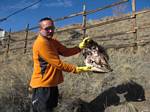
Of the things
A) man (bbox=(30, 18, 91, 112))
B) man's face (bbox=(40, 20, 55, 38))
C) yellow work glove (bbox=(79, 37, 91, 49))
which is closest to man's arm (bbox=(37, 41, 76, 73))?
man (bbox=(30, 18, 91, 112))

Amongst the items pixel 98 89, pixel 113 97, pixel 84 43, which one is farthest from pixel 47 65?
pixel 98 89

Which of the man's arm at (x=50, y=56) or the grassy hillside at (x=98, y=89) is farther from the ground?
the man's arm at (x=50, y=56)

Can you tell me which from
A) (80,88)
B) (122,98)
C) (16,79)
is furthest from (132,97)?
(16,79)

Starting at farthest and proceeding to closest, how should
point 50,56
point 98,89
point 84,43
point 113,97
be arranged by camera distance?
point 98,89 → point 113,97 → point 84,43 → point 50,56

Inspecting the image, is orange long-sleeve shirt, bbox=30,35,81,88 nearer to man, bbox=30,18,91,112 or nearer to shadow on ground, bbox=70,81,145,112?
man, bbox=30,18,91,112

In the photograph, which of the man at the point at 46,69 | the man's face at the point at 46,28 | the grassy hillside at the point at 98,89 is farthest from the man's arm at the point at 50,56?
the grassy hillside at the point at 98,89

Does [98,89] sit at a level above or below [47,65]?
below

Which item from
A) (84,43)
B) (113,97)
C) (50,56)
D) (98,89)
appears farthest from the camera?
(98,89)

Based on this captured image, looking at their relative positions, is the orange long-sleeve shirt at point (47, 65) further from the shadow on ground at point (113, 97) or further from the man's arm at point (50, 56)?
the shadow on ground at point (113, 97)

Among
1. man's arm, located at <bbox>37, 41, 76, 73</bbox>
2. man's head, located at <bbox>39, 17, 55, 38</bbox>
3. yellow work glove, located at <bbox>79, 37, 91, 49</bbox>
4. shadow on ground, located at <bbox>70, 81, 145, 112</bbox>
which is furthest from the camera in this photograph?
shadow on ground, located at <bbox>70, 81, 145, 112</bbox>

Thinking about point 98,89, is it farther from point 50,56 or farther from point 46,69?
point 50,56

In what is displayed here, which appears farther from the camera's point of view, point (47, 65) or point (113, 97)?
point (113, 97)

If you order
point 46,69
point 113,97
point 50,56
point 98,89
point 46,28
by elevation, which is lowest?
point 113,97

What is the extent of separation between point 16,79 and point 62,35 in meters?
9.87
